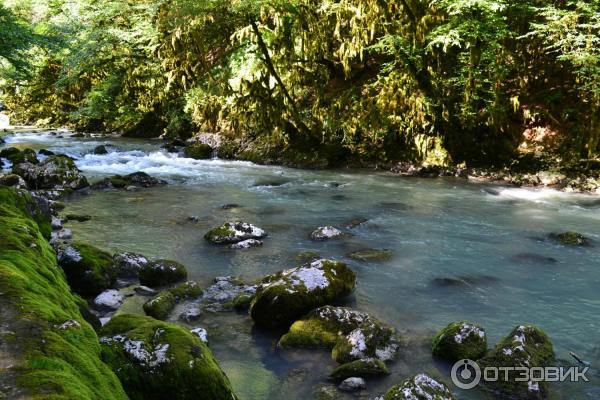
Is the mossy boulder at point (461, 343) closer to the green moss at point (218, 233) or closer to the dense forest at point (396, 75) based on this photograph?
the green moss at point (218, 233)

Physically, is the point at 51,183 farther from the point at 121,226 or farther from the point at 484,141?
the point at 484,141

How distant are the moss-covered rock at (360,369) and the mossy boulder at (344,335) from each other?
0.61 feet

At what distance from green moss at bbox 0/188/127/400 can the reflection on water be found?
180 centimetres

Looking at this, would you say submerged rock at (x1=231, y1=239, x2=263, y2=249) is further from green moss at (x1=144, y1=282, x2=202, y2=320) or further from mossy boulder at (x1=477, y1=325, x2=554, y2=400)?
mossy boulder at (x1=477, y1=325, x2=554, y2=400)

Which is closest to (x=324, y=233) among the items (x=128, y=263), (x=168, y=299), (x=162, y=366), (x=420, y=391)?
(x=128, y=263)

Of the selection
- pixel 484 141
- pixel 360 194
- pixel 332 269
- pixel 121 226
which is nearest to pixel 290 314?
pixel 332 269

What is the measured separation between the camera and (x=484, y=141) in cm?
1441

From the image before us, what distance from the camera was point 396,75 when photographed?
47.8 feet

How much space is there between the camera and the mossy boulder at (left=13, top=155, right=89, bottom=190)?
1216cm

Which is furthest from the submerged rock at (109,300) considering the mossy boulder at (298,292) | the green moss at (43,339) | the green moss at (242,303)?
the green moss at (43,339)

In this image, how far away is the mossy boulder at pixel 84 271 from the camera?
5.63m

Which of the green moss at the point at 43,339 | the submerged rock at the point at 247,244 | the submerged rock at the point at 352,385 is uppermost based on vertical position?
the green moss at the point at 43,339

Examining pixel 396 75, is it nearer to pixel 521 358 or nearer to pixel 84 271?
pixel 84 271

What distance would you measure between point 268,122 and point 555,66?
8954mm
